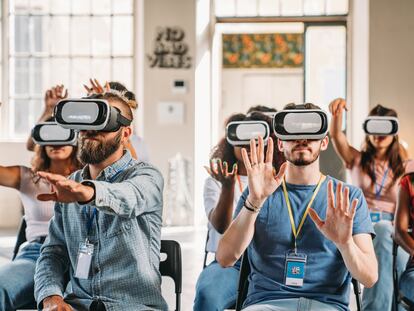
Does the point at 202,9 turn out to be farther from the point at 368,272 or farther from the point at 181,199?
the point at 368,272

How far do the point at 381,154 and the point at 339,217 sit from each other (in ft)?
8.19

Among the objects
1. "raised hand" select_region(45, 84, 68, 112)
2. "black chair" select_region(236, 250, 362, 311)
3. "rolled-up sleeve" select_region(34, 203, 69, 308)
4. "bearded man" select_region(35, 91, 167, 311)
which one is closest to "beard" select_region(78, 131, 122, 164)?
"bearded man" select_region(35, 91, 167, 311)

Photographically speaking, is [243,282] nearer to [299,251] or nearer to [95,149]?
[299,251]

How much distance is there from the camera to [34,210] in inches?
141

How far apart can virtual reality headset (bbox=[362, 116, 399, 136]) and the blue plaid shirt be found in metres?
1.31

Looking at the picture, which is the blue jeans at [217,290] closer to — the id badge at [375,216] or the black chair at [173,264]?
the black chair at [173,264]

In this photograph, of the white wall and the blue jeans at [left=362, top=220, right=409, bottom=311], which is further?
the white wall

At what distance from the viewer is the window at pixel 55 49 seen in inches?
361

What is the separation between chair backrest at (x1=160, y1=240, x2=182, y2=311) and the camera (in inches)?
113

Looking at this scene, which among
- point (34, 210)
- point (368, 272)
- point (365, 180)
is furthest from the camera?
point (365, 180)

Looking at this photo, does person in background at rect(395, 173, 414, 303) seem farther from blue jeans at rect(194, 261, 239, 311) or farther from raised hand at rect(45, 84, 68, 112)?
raised hand at rect(45, 84, 68, 112)

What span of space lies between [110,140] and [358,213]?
856mm

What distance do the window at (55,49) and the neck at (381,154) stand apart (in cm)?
489

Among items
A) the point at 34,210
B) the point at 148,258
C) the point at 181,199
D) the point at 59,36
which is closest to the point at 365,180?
the point at 34,210
